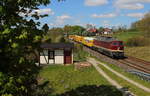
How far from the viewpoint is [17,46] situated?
10.1 metres

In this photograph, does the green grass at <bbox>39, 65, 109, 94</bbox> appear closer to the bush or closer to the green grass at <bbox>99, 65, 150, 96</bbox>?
the green grass at <bbox>99, 65, 150, 96</bbox>

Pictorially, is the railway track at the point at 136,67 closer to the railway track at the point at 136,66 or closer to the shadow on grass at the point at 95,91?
the railway track at the point at 136,66

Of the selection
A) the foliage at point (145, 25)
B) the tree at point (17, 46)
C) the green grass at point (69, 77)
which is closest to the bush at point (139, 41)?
the foliage at point (145, 25)

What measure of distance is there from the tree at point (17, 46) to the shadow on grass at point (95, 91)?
10222 mm

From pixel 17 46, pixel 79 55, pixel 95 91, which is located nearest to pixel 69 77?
pixel 95 91

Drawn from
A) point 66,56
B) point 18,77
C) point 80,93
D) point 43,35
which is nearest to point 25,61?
point 18,77

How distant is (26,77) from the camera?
11.6 m

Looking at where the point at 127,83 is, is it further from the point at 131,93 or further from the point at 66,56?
the point at 66,56

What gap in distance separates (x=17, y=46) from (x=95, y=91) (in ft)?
45.0

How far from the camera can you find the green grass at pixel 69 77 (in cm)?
2639

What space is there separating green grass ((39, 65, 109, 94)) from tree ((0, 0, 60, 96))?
1070cm

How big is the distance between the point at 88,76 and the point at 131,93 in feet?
33.8

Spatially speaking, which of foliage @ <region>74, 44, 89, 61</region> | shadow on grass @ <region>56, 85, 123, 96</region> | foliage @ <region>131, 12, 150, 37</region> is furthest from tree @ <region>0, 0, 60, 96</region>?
foliage @ <region>131, 12, 150, 37</region>

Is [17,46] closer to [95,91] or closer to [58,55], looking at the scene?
[95,91]
